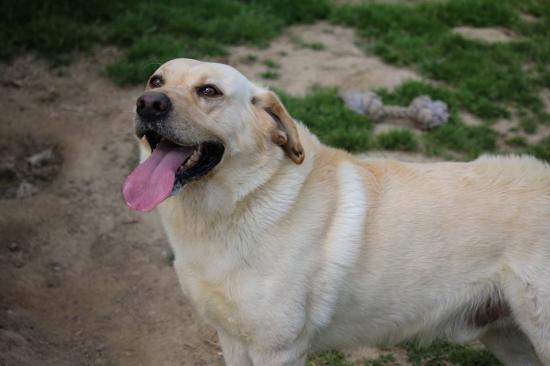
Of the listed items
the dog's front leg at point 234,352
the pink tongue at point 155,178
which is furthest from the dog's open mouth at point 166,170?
the dog's front leg at point 234,352

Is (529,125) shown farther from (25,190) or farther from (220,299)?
(25,190)

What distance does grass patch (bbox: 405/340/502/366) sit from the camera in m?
4.36

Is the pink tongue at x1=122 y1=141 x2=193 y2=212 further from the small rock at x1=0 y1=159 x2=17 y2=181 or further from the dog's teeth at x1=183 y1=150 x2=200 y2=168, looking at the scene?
the small rock at x1=0 y1=159 x2=17 y2=181

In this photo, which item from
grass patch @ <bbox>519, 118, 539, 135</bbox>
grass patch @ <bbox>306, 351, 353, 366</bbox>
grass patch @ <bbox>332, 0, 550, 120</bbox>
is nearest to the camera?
grass patch @ <bbox>306, 351, 353, 366</bbox>

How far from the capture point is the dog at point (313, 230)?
10.3 feet

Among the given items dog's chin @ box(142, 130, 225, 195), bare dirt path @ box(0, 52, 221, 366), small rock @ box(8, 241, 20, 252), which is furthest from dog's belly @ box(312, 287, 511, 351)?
small rock @ box(8, 241, 20, 252)

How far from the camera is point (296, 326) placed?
126 inches

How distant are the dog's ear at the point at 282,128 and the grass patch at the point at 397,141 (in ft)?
9.22

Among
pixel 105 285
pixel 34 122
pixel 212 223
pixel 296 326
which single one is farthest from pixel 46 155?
pixel 296 326

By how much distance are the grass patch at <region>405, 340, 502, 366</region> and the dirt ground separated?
376 mm

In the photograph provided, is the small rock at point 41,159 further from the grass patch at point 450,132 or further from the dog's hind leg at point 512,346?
the dog's hind leg at point 512,346

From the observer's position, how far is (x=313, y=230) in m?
3.28

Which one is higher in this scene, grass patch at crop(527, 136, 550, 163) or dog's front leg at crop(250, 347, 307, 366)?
dog's front leg at crop(250, 347, 307, 366)

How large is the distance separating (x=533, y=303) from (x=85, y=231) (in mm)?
3321
